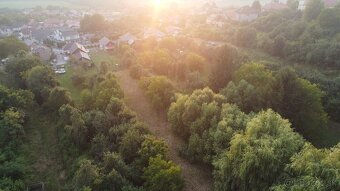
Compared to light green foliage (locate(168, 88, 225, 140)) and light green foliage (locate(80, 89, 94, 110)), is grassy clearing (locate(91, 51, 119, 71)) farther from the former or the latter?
light green foliage (locate(168, 88, 225, 140))

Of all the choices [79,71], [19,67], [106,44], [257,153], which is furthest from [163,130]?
[106,44]

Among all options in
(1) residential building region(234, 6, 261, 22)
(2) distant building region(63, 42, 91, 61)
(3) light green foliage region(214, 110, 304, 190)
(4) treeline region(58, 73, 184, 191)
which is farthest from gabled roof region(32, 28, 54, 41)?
(3) light green foliage region(214, 110, 304, 190)

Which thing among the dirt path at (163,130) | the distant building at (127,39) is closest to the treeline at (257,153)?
the dirt path at (163,130)

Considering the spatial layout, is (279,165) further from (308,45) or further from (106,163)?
(308,45)

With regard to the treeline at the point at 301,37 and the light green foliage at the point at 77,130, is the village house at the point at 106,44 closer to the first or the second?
the treeline at the point at 301,37

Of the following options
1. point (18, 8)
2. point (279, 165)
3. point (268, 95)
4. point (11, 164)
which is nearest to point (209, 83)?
point (268, 95)
